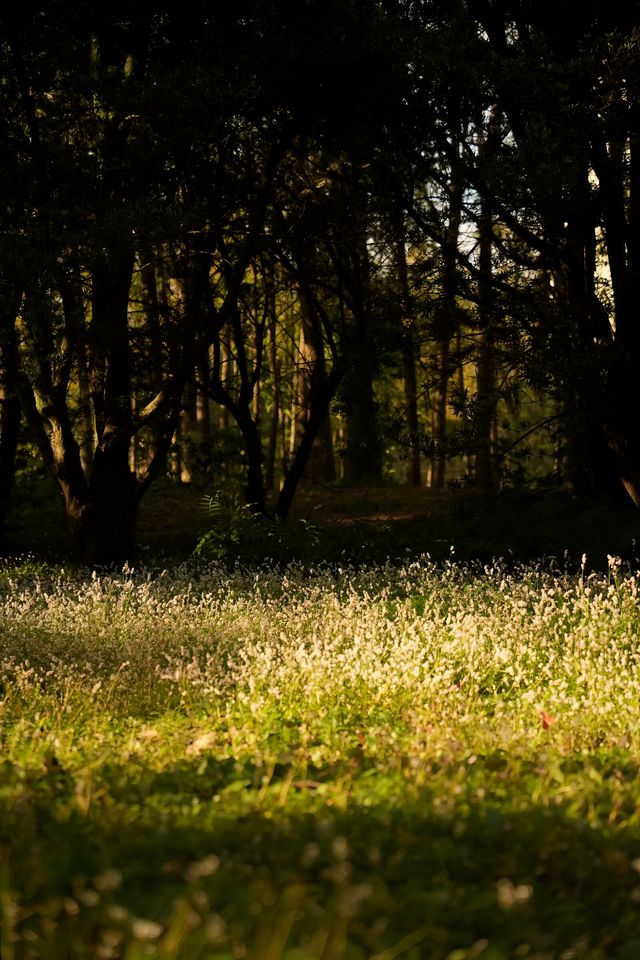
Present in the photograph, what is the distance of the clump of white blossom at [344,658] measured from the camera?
5.60 meters

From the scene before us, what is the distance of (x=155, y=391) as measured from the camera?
14.6m

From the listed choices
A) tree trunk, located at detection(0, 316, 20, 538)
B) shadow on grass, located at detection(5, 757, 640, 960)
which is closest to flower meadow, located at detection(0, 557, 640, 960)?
shadow on grass, located at detection(5, 757, 640, 960)

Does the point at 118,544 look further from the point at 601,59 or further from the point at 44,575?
the point at 601,59

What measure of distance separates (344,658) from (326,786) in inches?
91.9

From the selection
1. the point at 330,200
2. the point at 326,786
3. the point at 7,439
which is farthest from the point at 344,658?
the point at 7,439

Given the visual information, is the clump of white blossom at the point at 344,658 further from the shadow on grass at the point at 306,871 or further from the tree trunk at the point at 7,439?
the tree trunk at the point at 7,439

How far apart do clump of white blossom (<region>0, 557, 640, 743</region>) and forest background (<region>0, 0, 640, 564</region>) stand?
394cm

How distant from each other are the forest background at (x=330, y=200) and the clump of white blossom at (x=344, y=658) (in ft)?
12.9

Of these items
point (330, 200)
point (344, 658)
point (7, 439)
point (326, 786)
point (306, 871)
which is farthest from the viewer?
point (7, 439)

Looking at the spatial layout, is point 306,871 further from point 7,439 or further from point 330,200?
point 7,439

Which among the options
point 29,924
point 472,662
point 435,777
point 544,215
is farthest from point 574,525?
point 29,924

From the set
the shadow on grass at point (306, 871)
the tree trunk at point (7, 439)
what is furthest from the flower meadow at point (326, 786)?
the tree trunk at point (7, 439)

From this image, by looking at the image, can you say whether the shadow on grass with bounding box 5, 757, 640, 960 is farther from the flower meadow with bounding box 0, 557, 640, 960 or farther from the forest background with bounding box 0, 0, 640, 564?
the forest background with bounding box 0, 0, 640, 564

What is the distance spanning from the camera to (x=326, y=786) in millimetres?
4105
